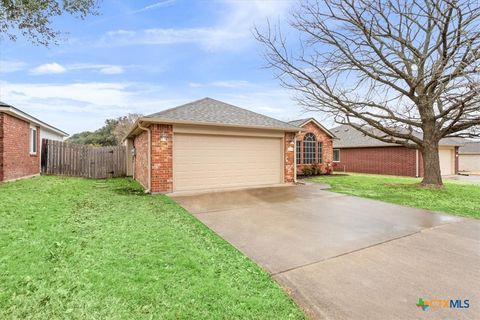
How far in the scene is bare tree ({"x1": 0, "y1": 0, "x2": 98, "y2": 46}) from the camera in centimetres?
805

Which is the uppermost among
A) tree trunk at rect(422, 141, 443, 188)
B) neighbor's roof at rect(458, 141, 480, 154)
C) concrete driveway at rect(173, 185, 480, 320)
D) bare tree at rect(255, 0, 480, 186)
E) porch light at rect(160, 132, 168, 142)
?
bare tree at rect(255, 0, 480, 186)

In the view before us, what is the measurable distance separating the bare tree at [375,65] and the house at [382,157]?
7139 millimetres

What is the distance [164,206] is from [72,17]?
7.56 m

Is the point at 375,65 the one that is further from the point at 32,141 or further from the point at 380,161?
the point at 32,141

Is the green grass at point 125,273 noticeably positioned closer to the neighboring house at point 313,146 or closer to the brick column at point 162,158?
the brick column at point 162,158

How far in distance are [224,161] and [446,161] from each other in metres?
21.6

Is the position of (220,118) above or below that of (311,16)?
below

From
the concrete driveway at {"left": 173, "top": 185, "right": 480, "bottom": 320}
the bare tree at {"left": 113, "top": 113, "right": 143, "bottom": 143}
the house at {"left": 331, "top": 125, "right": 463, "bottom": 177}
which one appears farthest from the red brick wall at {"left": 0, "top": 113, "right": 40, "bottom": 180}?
the bare tree at {"left": 113, "top": 113, "right": 143, "bottom": 143}

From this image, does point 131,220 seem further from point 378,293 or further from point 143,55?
point 143,55

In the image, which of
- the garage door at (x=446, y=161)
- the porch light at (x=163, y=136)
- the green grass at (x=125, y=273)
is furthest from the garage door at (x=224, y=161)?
the garage door at (x=446, y=161)

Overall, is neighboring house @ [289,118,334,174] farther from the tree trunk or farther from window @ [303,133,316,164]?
the tree trunk

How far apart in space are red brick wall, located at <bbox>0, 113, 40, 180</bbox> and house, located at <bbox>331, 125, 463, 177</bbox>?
60.8 ft

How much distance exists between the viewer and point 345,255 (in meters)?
3.60

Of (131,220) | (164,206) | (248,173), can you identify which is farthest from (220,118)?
(131,220)
